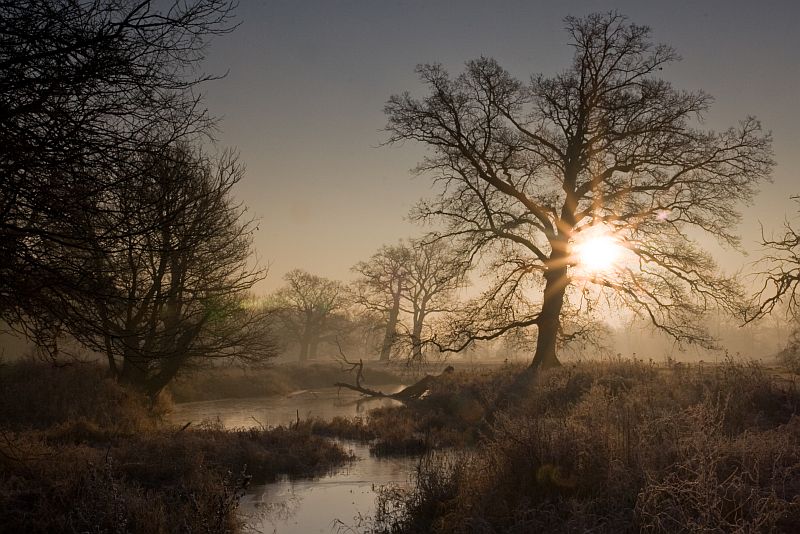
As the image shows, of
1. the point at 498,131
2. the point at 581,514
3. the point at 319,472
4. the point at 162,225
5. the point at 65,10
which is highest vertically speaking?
the point at 498,131

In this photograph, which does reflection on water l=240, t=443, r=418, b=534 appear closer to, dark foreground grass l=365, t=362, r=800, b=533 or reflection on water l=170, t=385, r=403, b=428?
dark foreground grass l=365, t=362, r=800, b=533

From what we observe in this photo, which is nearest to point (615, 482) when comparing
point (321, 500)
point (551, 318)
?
point (321, 500)

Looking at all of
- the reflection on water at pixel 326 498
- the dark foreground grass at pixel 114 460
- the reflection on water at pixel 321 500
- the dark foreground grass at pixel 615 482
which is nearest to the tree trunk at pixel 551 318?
the reflection on water at pixel 326 498

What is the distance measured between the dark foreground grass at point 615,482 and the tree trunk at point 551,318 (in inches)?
373

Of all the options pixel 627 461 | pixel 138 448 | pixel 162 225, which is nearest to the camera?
pixel 162 225

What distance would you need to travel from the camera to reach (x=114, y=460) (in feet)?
29.2

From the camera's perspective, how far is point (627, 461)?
677 cm

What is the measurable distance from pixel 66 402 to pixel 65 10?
12548 mm

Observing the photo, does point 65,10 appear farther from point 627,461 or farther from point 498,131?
point 498,131

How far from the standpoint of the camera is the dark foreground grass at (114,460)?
6707 millimetres

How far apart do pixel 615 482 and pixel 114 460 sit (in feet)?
24.5

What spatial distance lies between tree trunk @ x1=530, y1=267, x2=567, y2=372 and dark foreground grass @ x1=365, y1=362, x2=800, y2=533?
946 cm

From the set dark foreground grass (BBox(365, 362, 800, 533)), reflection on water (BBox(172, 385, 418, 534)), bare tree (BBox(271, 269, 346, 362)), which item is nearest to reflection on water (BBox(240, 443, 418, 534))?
reflection on water (BBox(172, 385, 418, 534))

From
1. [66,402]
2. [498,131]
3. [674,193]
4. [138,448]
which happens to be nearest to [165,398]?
[66,402]
